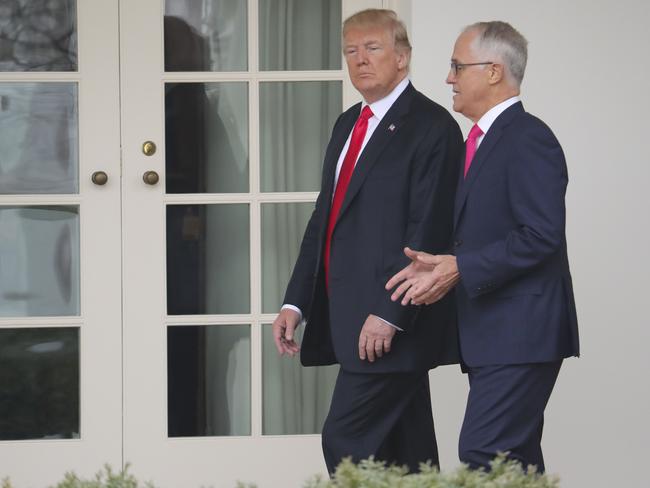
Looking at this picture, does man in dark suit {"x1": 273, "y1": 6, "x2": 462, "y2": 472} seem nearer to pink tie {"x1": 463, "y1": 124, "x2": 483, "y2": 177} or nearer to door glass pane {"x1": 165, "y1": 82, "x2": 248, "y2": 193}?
pink tie {"x1": 463, "y1": 124, "x2": 483, "y2": 177}

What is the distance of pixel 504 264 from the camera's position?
3.05 metres

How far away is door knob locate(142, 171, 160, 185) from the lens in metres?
4.84

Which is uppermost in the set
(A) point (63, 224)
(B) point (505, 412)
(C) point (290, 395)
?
(A) point (63, 224)

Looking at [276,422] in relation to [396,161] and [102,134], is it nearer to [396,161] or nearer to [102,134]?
[102,134]

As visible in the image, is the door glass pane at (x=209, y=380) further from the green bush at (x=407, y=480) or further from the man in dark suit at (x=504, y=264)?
the green bush at (x=407, y=480)

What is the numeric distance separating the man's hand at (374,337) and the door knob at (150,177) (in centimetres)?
157

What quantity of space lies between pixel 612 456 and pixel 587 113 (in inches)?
48.2

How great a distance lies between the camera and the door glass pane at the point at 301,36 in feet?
16.1

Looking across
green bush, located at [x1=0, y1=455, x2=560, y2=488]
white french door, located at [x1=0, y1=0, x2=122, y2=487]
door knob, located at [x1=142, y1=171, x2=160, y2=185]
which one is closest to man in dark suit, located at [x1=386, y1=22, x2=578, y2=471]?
green bush, located at [x1=0, y1=455, x2=560, y2=488]

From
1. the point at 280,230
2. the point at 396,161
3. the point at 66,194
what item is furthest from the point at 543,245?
the point at 66,194

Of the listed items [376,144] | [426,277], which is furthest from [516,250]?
[376,144]

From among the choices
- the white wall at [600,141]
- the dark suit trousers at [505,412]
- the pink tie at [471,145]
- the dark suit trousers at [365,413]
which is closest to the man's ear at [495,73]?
the pink tie at [471,145]

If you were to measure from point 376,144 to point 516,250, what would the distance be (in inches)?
28.1

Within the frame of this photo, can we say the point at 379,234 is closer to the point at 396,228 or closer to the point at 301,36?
the point at 396,228
